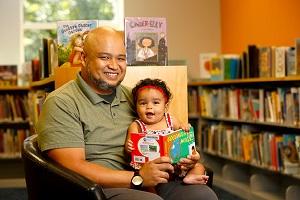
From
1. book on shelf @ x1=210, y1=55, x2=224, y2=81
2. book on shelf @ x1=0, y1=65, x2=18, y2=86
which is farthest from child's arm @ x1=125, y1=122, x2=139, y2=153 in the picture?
book on shelf @ x1=0, y1=65, x2=18, y2=86

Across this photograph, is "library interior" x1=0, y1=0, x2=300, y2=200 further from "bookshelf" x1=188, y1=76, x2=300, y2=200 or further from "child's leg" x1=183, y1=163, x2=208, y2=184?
"child's leg" x1=183, y1=163, x2=208, y2=184

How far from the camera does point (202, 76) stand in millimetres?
6613

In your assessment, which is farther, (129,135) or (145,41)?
(145,41)

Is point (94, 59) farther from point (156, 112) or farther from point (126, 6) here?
point (126, 6)

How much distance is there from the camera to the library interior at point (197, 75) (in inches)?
107

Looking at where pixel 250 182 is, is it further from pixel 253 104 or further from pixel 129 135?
pixel 129 135

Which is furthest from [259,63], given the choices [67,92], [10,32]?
[10,32]

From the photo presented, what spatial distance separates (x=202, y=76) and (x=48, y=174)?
4.79 meters

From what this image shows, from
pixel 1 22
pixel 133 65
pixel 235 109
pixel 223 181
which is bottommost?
pixel 223 181

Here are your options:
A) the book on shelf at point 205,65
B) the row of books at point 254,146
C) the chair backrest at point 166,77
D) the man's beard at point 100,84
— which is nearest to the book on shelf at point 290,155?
the row of books at point 254,146

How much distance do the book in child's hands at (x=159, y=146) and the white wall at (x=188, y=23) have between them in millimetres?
4809

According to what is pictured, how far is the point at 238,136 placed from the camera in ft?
16.9

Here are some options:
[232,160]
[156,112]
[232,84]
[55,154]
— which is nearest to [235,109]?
[232,84]

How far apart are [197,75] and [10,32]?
2.48m
